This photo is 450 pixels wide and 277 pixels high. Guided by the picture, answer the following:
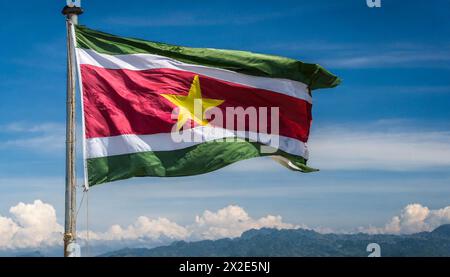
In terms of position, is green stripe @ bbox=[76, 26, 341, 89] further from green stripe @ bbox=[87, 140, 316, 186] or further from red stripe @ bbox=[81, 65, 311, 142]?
green stripe @ bbox=[87, 140, 316, 186]

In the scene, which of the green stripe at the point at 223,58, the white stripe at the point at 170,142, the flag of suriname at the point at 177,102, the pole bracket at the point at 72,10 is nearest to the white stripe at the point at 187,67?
the flag of suriname at the point at 177,102

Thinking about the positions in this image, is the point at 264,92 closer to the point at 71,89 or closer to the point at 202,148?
the point at 202,148

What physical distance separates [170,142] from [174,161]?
0.69 metres

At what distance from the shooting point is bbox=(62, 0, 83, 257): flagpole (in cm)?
2375

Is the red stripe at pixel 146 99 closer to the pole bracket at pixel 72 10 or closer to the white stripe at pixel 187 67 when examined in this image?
the white stripe at pixel 187 67

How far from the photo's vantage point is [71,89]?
968 inches

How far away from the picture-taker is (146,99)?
2656cm

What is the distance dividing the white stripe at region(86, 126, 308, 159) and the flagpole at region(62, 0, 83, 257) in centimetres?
90

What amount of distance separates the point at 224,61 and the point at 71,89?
6531 mm

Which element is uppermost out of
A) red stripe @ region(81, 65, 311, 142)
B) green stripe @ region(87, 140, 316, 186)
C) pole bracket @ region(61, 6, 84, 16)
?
pole bracket @ region(61, 6, 84, 16)

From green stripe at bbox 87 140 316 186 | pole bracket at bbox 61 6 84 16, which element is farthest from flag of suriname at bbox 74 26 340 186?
pole bracket at bbox 61 6 84 16
